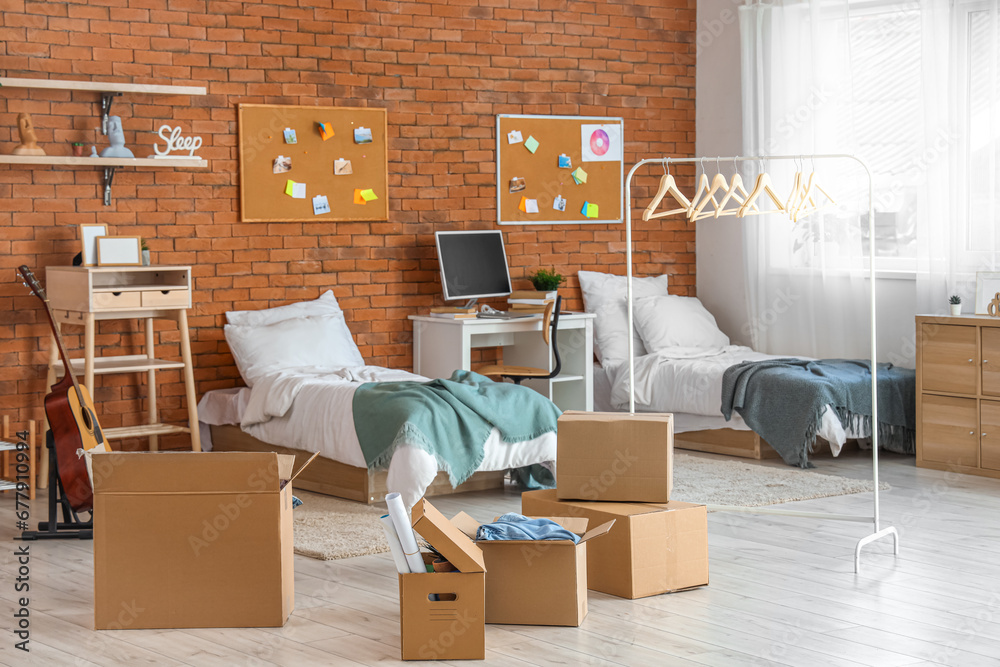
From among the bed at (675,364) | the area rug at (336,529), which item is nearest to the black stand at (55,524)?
the area rug at (336,529)

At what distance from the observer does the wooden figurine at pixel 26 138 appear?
5.20 meters

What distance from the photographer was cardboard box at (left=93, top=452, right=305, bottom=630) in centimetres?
321

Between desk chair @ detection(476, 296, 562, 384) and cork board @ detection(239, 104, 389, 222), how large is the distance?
1011 millimetres

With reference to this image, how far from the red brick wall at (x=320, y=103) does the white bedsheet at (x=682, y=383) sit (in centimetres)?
78

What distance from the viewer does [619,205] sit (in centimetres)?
720

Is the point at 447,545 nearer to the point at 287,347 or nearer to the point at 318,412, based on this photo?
the point at 318,412

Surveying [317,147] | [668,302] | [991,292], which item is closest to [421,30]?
[317,147]

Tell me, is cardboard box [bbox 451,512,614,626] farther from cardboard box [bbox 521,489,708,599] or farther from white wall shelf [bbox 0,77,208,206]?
white wall shelf [bbox 0,77,208,206]

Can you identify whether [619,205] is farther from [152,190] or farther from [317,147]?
[152,190]

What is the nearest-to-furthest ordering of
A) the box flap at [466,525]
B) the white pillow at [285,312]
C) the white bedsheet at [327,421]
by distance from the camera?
the box flap at [466,525] < the white bedsheet at [327,421] < the white pillow at [285,312]

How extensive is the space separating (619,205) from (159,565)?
14.8ft

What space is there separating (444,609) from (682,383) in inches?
135

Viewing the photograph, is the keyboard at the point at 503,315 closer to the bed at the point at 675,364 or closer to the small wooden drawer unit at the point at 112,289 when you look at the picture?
the bed at the point at 675,364

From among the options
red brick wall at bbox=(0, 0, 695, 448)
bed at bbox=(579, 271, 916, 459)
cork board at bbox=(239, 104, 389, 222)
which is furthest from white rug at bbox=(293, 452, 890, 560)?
cork board at bbox=(239, 104, 389, 222)
